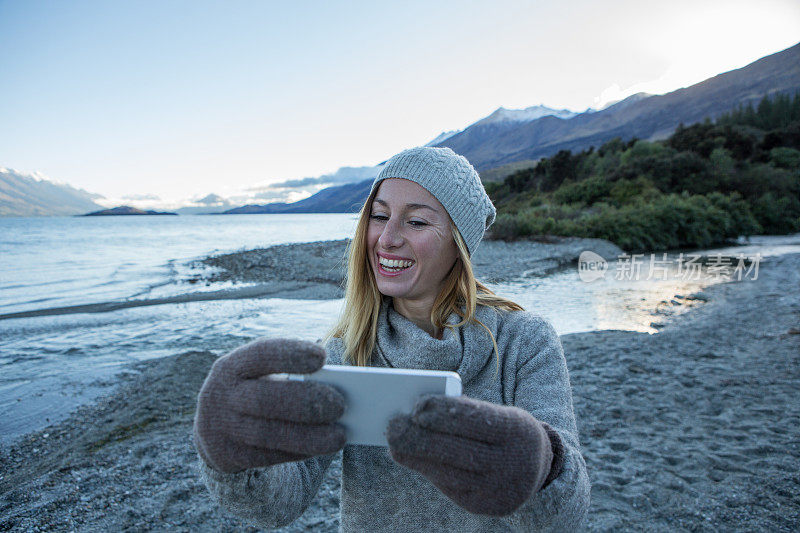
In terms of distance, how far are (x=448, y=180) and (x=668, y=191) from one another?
127ft

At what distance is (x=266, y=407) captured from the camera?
0.99 metres

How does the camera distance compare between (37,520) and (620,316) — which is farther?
(620,316)

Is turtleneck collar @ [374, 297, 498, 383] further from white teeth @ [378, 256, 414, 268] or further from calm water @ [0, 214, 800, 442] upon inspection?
calm water @ [0, 214, 800, 442]

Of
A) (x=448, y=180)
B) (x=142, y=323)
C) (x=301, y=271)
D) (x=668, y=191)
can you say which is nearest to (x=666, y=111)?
(x=668, y=191)

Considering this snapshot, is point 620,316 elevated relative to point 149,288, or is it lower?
lower

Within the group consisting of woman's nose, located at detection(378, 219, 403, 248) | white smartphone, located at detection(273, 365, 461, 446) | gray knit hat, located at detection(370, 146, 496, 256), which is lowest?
white smartphone, located at detection(273, 365, 461, 446)

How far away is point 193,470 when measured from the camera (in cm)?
387

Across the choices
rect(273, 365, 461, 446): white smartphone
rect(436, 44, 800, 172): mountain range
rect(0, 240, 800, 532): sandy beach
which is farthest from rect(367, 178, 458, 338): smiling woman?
rect(436, 44, 800, 172): mountain range

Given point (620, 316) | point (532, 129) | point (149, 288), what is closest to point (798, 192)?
point (620, 316)

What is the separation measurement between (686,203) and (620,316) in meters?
21.0

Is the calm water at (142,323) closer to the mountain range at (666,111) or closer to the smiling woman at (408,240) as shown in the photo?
the smiling woman at (408,240)

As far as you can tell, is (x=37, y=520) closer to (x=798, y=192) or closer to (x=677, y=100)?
(x=798, y=192)

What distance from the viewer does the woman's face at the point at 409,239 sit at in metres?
1.82

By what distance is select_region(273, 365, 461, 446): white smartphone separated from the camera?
1.03 meters
